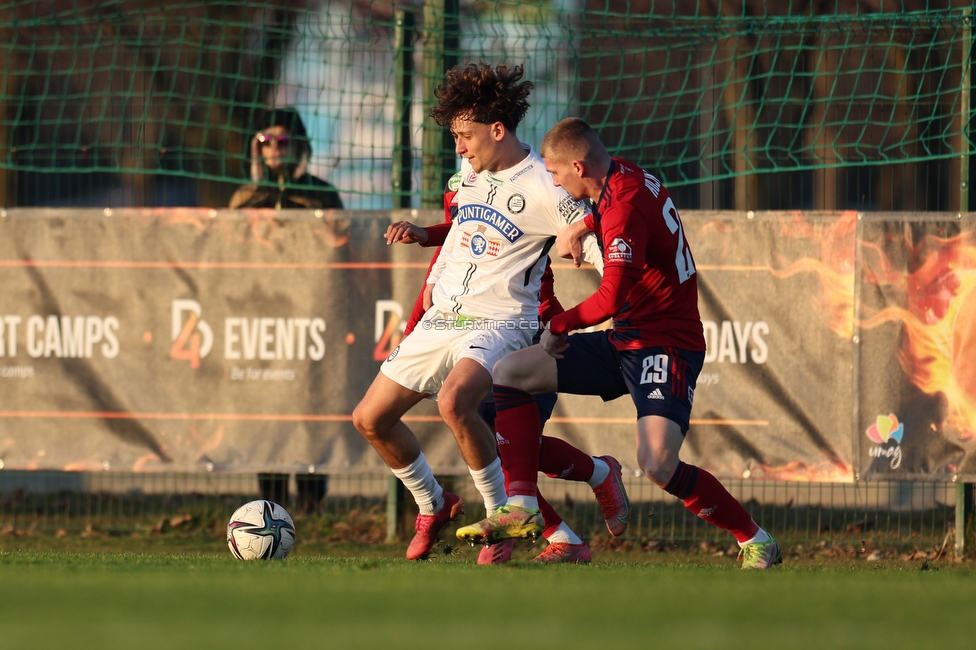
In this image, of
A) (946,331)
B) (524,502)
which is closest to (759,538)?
(524,502)


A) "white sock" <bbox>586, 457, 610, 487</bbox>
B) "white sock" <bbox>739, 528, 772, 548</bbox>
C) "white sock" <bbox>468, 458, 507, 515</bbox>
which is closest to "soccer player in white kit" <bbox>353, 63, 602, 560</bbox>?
"white sock" <bbox>468, 458, 507, 515</bbox>

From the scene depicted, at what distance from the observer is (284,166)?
8.51m

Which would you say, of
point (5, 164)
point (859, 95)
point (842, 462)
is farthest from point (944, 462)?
point (5, 164)

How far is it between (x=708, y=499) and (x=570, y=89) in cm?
333

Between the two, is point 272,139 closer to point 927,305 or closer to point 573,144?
point 573,144

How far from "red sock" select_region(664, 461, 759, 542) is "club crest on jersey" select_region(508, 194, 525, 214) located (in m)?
1.31

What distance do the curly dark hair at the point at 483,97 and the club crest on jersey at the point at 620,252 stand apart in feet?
2.94

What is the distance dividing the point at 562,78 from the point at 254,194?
209cm

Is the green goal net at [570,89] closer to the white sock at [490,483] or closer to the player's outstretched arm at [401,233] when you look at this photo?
the player's outstretched arm at [401,233]

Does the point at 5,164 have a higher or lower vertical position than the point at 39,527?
higher

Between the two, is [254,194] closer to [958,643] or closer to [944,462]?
[944,462]

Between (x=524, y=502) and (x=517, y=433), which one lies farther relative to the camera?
(x=517, y=433)

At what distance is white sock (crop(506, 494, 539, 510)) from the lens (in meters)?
5.58

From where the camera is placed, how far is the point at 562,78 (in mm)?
8234
